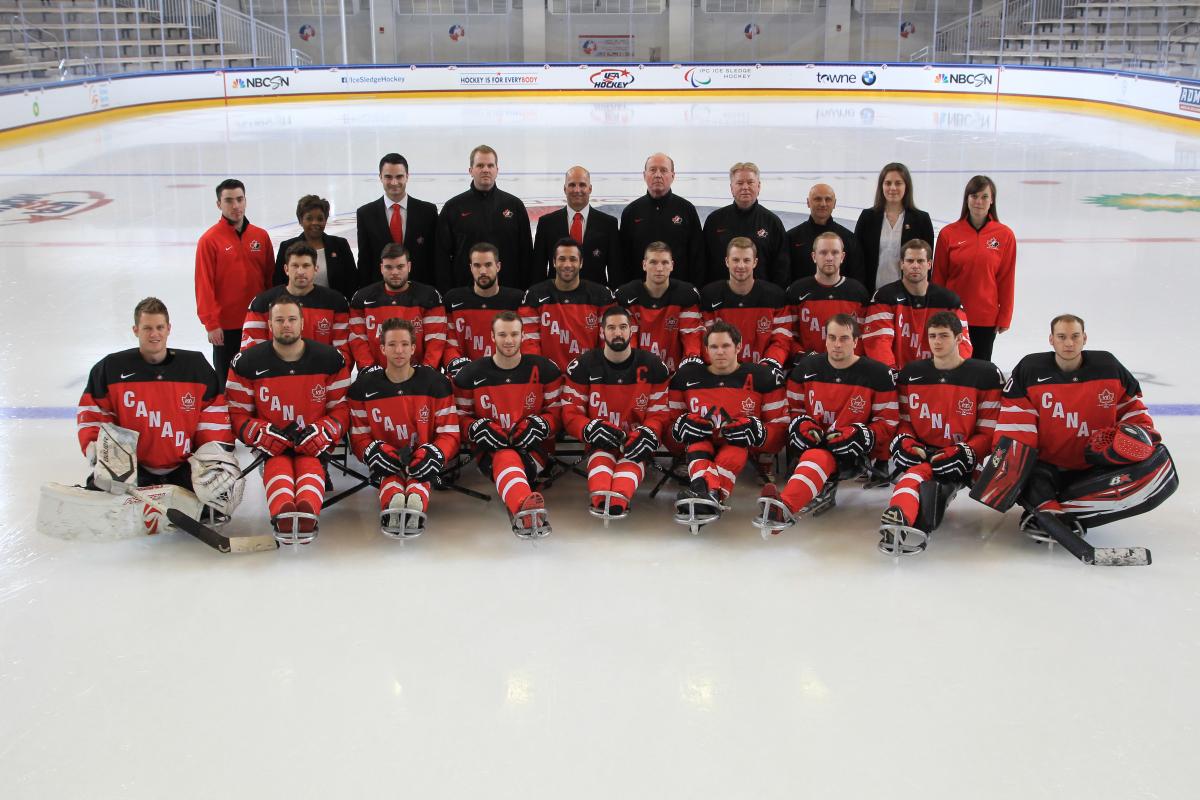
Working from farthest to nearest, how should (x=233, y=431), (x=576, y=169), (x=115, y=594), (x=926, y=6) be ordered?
(x=926, y=6)
(x=576, y=169)
(x=233, y=431)
(x=115, y=594)

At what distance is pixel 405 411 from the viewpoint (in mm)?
5301

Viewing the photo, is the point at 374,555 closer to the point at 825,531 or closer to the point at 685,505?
the point at 685,505

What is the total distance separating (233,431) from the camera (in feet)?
17.4

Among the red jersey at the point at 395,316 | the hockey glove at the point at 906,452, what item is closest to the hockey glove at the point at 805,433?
the hockey glove at the point at 906,452

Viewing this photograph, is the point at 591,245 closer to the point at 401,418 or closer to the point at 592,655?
the point at 401,418

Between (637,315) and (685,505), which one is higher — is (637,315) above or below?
above

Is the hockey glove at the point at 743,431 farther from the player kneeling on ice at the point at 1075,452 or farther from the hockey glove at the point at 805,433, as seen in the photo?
the player kneeling on ice at the point at 1075,452

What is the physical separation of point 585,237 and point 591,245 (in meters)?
0.06

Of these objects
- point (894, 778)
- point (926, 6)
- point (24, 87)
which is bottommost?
point (894, 778)

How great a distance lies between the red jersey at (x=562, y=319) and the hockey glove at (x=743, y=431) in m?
1.09

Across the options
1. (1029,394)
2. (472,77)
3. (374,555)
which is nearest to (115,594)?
(374,555)

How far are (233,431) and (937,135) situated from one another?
17.3 m

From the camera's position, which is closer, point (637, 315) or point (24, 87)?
point (637, 315)

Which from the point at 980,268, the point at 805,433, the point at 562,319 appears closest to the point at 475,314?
the point at 562,319
